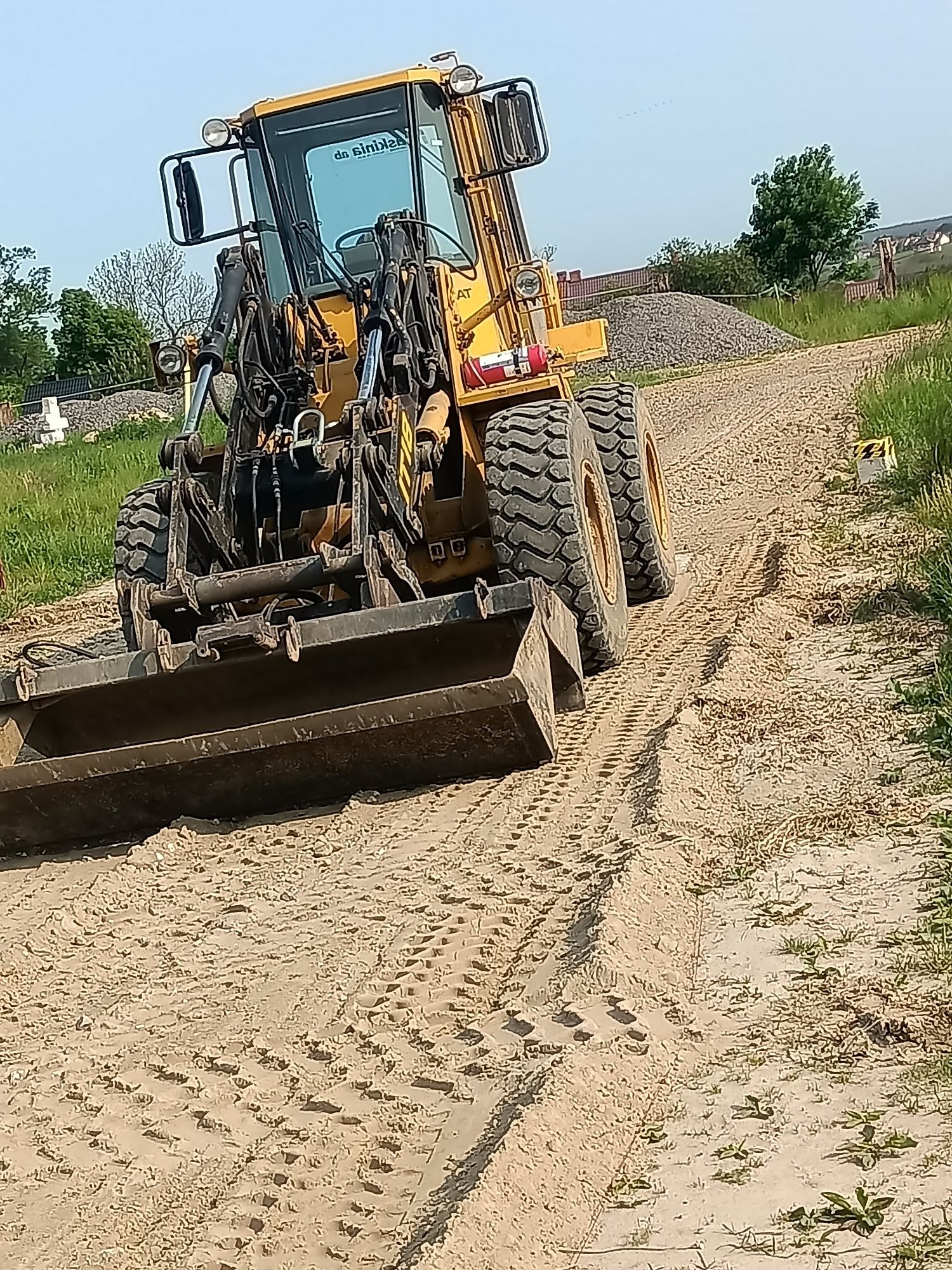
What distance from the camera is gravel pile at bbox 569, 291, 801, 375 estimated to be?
3259cm

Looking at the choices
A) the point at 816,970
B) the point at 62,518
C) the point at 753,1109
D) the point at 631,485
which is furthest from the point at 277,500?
the point at 62,518

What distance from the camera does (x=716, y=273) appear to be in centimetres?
4616

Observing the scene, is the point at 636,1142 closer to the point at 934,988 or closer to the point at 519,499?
the point at 934,988

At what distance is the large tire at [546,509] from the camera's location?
6.65 m

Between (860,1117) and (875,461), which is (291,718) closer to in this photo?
(860,1117)

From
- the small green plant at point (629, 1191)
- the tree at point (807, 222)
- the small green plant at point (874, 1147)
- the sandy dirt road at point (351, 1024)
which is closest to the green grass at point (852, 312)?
the tree at point (807, 222)

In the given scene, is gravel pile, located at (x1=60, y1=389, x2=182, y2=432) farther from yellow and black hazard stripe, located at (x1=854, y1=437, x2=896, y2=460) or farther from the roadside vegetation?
yellow and black hazard stripe, located at (x1=854, y1=437, x2=896, y2=460)

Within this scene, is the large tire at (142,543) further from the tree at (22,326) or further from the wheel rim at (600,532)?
the tree at (22,326)

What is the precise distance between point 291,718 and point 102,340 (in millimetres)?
48538

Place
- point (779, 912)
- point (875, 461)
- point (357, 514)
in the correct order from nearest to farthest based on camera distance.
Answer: point (779, 912), point (357, 514), point (875, 461)

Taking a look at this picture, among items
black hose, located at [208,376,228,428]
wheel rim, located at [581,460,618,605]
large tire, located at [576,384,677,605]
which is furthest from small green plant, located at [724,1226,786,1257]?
large tire, located at [576,384,677,605]

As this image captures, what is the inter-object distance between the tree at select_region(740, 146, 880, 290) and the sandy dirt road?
43715 millimetres

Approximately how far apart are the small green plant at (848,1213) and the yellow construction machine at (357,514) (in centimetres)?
276

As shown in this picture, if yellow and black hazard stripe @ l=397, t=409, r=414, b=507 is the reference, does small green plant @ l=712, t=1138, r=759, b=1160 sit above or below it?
below
